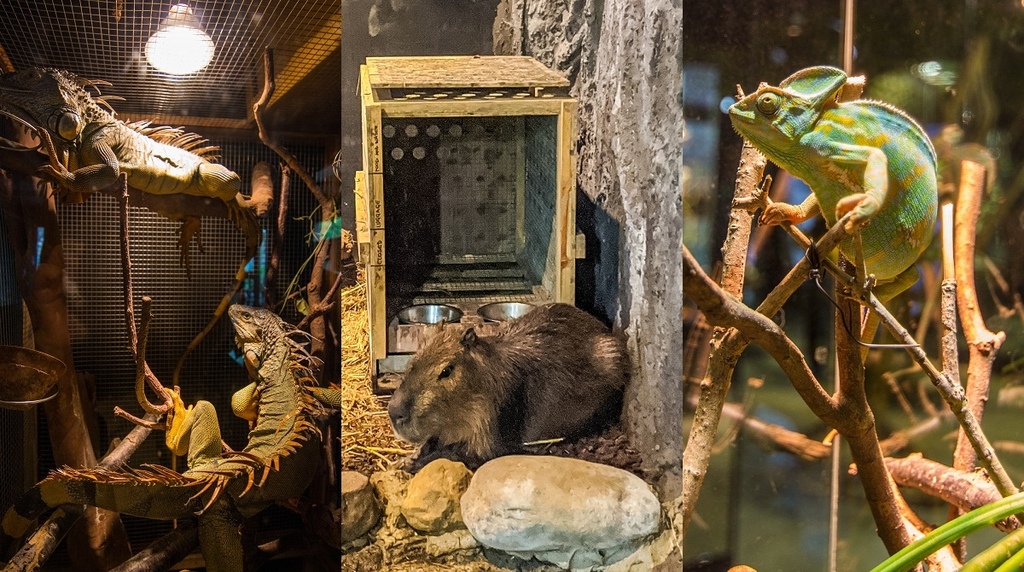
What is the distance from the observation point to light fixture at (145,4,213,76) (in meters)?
1.37

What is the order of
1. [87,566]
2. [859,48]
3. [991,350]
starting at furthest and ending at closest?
1. [991,350]
2. [859,48]
3. [87,566]

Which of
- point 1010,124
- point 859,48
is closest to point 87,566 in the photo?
point 859,48

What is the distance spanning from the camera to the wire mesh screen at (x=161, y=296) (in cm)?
139

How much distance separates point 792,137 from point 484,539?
0.92 m

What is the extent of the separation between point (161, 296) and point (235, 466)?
375 mm

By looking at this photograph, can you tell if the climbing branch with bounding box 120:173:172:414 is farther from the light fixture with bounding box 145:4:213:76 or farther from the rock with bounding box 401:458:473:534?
the rock with bounding box 401:458:473:534

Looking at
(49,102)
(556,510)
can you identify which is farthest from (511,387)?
(49,102)

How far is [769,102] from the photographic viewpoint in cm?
124

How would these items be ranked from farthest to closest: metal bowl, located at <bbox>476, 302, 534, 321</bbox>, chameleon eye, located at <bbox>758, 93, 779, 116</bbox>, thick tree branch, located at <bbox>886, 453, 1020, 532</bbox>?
thick tree branch, located at <bbox>886, 453, 1020, 532</bbox> < metal bowl, located at <bbox>476, 302, 534, 321</bbox> < chameleon eye, located at <bbox>758, 93, 779, 116</bbox>

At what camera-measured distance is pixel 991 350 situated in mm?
1750

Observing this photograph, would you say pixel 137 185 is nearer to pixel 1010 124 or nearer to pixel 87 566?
pixel 87 566

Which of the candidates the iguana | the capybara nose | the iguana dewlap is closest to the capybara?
the capybara nose

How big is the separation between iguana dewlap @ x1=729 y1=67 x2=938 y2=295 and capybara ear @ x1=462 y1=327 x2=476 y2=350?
617 millimetres

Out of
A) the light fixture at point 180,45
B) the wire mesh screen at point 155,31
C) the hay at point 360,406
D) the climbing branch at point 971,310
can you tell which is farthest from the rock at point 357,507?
the climbing branch at point 971,310
